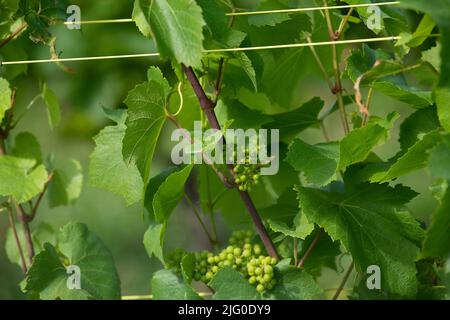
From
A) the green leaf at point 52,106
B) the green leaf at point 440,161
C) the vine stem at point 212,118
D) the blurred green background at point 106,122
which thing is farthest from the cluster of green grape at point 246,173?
the blurred green background at point 106,122

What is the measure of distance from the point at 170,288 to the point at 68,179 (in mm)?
297

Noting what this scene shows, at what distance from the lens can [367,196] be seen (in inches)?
34.2

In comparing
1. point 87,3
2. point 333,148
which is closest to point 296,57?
point 333,148

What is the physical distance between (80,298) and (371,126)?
A: 40 centimetres

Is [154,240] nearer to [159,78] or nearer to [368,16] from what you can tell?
[159,78]

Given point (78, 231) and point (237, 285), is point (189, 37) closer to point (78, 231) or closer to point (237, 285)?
point (237, 285)

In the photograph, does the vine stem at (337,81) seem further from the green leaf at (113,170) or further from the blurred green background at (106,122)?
the blurred green background at (106,122)

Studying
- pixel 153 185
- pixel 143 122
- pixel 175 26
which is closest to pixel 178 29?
pixel 175 26

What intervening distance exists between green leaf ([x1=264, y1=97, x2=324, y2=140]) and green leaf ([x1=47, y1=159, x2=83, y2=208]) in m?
0.30

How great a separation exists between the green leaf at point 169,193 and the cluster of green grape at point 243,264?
0.21ft

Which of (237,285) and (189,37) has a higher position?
(189,37)

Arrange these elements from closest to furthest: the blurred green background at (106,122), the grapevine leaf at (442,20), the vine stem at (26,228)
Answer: the grapevine leaf at (442,20), the vine stem at (26,228), the blurred green background at (106,122)

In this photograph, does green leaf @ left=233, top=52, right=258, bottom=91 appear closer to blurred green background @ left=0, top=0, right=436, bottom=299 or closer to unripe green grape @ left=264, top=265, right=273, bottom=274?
unripe green grape @ left=264, top=265, right=273, bottom=274

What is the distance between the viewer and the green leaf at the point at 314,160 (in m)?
0.84
